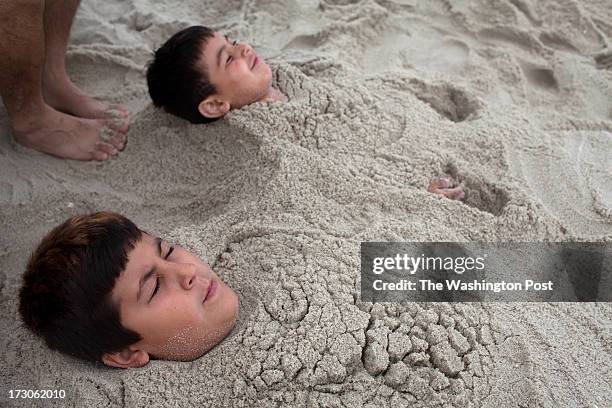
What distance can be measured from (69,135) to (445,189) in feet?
5.15

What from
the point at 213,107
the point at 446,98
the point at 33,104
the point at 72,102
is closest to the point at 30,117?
the point at 33,104

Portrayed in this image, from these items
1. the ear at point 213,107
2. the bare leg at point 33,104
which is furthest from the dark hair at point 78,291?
the ear at point 213,107

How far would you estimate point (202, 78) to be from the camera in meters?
2.61

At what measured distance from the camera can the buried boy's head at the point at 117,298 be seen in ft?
5.43

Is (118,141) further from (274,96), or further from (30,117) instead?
(274,96)

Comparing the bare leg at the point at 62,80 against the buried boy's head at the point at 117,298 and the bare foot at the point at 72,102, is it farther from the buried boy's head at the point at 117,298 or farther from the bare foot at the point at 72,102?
the buried boy's head at the point at 117,298

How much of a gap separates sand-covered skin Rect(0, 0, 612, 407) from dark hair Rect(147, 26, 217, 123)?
0.10 m

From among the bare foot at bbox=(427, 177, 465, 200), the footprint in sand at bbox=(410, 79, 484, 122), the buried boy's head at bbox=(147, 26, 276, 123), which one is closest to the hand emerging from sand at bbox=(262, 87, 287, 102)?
the buried boy's head at bbox=(147, 26, 276, 123)

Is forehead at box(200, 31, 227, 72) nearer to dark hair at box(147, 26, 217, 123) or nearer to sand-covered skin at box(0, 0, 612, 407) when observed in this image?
dark hair at box(147, 26, 217, 123)

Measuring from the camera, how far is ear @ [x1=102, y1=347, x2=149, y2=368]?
5.76 ft

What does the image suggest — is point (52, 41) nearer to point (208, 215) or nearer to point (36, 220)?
point (36, 220)

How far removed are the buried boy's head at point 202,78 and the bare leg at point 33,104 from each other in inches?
10.9

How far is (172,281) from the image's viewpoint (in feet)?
5.70

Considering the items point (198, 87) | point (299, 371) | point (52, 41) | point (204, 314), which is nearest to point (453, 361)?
point (299, 371)
